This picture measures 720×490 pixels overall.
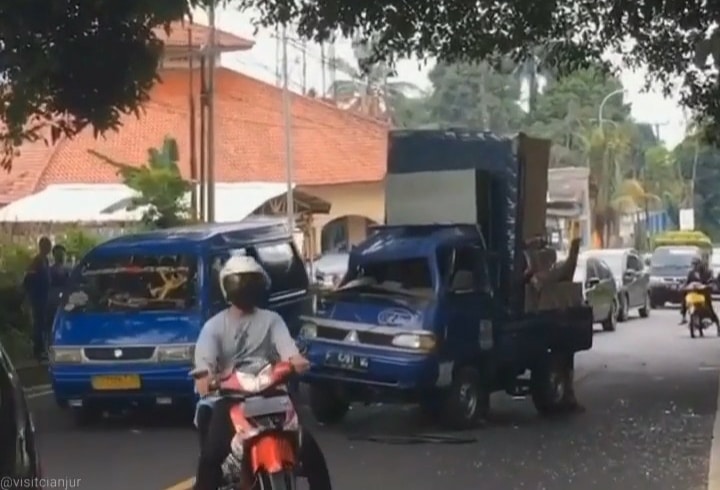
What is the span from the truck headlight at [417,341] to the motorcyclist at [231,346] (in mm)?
6198

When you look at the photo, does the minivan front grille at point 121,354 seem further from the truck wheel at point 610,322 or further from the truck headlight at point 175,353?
the truck wheel at point 610,322

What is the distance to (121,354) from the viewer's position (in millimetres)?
15023

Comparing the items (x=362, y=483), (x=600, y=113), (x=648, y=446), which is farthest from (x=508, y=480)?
(x=600, y=113)

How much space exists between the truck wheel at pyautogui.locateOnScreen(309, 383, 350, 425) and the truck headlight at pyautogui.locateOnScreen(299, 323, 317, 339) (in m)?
0.48

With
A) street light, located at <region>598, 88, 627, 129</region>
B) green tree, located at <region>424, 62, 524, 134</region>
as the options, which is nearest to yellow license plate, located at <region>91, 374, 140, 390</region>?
green tree, located at <region>424, 62, 524, 134</region>

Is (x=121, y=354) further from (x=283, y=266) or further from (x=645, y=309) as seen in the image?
(x=645, y=309)

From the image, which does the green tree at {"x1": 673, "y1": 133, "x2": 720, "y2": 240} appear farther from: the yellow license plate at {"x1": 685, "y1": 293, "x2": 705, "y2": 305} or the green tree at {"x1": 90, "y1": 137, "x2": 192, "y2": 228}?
the green tree at {"x1": 90, "y1": 137, "x2": 192, "y2": 228}

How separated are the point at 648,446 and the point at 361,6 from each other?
7.88m

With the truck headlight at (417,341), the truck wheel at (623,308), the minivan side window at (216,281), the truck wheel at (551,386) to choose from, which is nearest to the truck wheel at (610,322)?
the truck wheel at (623,308)

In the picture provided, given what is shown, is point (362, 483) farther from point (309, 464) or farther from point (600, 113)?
point (600, 113)

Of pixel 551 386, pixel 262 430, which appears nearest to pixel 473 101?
pixel 551 386

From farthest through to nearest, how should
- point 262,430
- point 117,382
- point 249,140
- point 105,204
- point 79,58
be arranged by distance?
point 249,140, point 105,204, point 79,58, point 117,382, point 262,430

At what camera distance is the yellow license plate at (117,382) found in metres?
14.9

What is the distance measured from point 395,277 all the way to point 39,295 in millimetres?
8277
